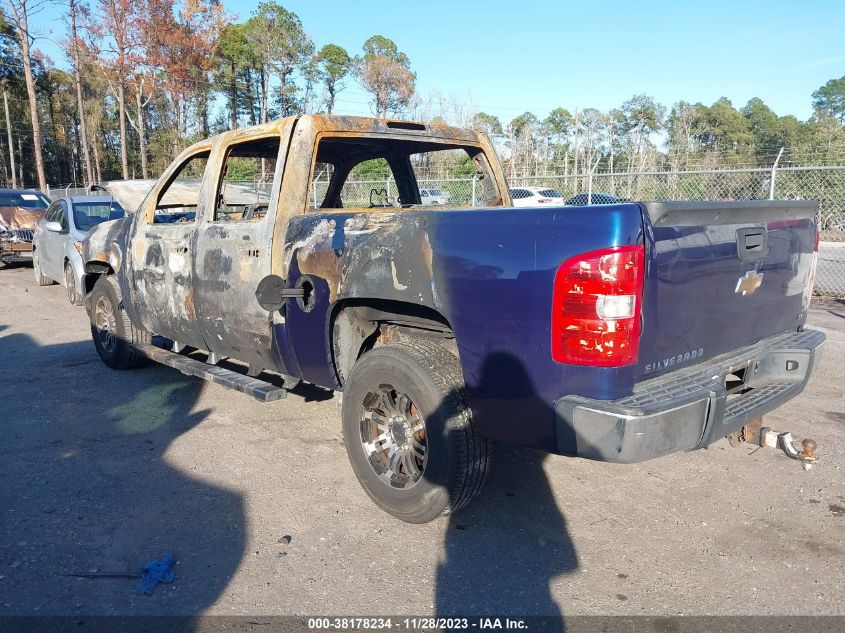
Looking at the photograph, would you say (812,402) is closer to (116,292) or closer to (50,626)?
(50,626)

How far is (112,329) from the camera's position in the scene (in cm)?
591

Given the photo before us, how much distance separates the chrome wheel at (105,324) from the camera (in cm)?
589

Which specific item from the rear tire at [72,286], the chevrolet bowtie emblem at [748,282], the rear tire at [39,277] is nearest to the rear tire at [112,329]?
the rear tire at [72,286]

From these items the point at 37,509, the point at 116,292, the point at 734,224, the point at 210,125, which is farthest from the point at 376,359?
the point at 210,125

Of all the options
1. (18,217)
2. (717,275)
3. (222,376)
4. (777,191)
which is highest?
(777,191)

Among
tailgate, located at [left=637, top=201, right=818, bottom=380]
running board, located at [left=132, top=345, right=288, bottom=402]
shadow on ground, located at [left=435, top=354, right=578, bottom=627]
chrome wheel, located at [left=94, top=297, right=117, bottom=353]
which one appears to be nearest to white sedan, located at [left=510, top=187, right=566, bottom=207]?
chrome wheel, located at [left=94, top=297, right=117, bottom=353]

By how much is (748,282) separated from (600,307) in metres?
1.15

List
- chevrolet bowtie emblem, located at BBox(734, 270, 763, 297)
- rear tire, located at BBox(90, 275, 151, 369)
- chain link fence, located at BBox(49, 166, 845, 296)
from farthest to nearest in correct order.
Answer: chain link fence, located at BBox(49, 166, 845, 296)
rear tire, located at BBox(90, 275, 151, 369)
chevrolet bowtie emblem, located at BBox(734, 270, 763, 297)

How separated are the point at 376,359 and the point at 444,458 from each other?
63 centimetres

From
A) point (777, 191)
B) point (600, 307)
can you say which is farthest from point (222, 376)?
point (777, 191)

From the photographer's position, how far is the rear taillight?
8.05ft

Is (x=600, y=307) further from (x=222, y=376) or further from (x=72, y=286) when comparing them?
(x=72, y=286)

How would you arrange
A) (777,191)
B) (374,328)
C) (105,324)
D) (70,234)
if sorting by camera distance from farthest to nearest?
(777,191) < (70,234) < (105,324) < (374,328)

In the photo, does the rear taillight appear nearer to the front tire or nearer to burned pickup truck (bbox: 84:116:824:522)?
burned pickup truck (bbox: 84:116:824:522)
